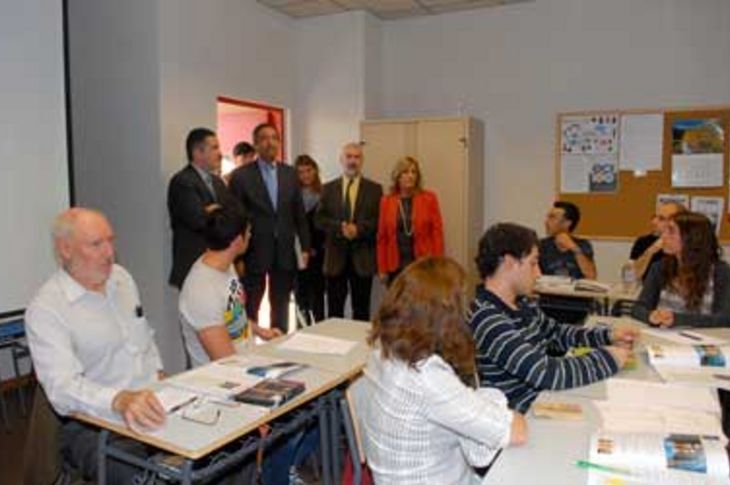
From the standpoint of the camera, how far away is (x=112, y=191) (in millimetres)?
4688

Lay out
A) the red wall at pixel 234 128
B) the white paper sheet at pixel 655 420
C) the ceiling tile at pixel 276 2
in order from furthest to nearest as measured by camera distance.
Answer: the red wall at pixel 234 128
the ceiling tile at pixel 276 2
the white paper sheet at pixel 655 420

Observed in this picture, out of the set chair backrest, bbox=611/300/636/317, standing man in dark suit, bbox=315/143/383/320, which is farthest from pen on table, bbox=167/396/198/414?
standing man in dark suit, bbox=315/143/383/320

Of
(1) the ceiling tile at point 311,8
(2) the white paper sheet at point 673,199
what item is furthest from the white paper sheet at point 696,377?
(1) the ceiling tile at point 311,8

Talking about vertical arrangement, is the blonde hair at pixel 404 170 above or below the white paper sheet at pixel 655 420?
above

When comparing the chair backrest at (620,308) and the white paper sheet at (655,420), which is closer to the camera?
the white paper sheet at (655,420)

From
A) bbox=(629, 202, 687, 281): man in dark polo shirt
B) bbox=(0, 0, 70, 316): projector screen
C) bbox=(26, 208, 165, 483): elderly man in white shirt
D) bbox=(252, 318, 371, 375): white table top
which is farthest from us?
bbox=(629, 202, 687, 281): man in dark polo shirt

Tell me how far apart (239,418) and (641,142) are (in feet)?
14.5

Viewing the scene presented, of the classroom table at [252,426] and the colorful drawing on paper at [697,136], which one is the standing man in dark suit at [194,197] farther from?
the colorful drawing on paper at [697,136]

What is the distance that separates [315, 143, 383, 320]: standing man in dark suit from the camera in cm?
500

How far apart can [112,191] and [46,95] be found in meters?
1.13

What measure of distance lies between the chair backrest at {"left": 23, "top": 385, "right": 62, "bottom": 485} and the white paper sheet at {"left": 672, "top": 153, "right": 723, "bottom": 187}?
472 cm

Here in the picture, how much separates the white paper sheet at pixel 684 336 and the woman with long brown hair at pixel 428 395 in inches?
50.5

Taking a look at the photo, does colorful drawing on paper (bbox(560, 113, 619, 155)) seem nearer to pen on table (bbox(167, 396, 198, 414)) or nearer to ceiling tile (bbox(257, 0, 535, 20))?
ceiling tile (bbox(257, 0, 535, 20))

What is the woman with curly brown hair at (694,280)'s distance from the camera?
299 cm
